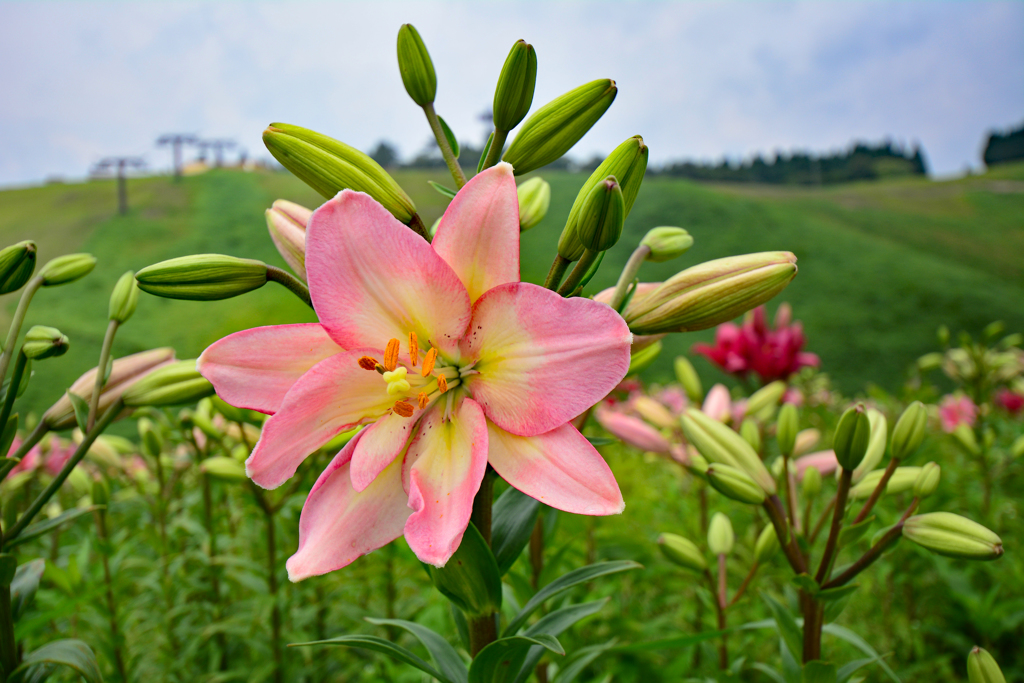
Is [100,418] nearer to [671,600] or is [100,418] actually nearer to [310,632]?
[310,632]

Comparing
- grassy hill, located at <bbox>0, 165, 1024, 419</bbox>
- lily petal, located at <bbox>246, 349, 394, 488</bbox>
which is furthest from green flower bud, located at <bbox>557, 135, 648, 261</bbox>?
grassy hill, located at <bbox>0, 165, 1024, 419</bbox>

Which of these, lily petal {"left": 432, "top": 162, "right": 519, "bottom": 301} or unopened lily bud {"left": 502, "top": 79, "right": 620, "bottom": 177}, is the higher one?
unopened lily bud {"left": 502, "top": 79, "right": 620, "bottom": 177}

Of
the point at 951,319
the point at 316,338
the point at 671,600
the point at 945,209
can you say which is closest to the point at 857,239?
the point at 951,319

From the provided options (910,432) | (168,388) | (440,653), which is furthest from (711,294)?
(168,388)

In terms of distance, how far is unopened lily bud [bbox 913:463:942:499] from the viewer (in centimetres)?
56

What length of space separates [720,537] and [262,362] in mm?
640

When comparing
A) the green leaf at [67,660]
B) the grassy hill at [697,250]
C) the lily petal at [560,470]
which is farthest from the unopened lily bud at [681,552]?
the grassy hill at [697,250]

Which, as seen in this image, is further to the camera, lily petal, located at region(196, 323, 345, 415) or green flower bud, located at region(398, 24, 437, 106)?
green flower bud, located at region(398, 24, 437, 106)

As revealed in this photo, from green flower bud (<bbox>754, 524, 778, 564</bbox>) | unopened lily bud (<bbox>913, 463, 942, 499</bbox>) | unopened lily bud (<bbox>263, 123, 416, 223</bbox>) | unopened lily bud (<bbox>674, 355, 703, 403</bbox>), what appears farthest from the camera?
unopened lily bud (<bbox>674, 355, 703, 403</bbox>)

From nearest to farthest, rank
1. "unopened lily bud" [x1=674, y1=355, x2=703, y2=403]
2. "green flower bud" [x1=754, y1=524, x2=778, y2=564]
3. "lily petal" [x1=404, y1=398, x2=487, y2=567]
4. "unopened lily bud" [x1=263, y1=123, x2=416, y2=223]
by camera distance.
A: 1. "lily petal" [x1=404, y1=398, x2=487, y2=567]
2. "unopened lily bud" [x1=263, y1=123, x2=416, y2=223]
3. "green flower bud" [x1=754, y1=524, x2=778, y2=564]
4. "unopened lily bud" [x1=674, y1=355, x2=703, y2=403]

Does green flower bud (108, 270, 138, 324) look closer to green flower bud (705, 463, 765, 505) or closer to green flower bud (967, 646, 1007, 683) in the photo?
green flower bud (705, 463, 765, 505)

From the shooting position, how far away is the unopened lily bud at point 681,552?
69 centimetres

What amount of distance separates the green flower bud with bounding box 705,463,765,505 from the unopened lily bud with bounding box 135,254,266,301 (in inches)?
18.5

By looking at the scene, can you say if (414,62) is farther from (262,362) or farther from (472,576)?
(472,576)
